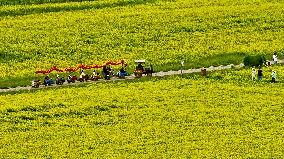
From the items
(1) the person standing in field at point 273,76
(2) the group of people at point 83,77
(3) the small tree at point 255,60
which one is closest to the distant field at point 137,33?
(3) the small tree at point 255,60

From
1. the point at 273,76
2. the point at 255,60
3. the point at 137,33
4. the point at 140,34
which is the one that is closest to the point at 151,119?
the point at 273,76

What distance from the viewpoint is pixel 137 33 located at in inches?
4011

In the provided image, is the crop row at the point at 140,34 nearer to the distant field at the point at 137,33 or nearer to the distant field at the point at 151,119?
the distant field at the point at 137,33

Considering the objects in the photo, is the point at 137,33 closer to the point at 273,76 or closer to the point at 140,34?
the point at 140,34

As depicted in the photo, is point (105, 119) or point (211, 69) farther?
point (211, 69)

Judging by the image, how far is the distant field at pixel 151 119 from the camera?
206 feet

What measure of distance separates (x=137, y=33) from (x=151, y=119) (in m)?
31.6

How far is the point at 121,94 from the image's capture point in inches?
3125

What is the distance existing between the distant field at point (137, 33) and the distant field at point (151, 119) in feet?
29.2

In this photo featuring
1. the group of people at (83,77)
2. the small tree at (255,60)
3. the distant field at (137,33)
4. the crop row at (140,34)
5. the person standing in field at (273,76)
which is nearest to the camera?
the person standing in field at (273,76)

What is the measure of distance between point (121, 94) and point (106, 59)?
49.9 ft

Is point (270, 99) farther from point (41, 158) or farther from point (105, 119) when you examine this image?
point (41, 158)

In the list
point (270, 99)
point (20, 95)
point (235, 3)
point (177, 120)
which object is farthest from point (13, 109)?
point (235, 3)

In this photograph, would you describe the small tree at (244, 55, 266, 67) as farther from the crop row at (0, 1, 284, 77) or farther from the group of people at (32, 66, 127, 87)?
the group of people at (32, 66, 127, 87)
